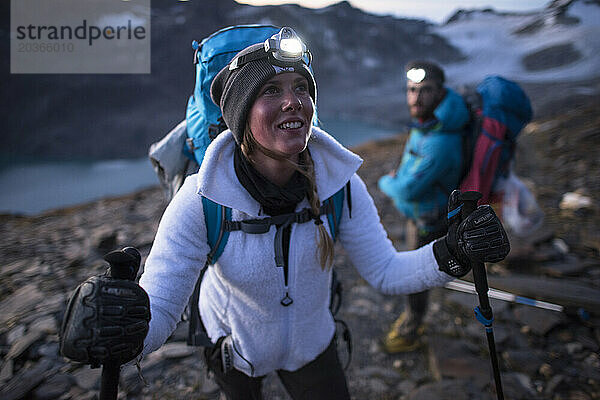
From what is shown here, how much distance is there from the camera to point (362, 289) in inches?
191

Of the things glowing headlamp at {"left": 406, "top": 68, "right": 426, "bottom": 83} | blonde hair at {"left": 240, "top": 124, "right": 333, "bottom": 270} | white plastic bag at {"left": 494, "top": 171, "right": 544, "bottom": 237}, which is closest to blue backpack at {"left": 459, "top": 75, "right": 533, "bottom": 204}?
white plastic bag at {"left": 494, "top": 171, "right": 544, "bottom": 237}

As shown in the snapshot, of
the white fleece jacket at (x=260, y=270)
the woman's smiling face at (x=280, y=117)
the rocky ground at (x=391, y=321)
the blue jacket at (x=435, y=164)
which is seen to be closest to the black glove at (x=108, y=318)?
the white fleece jacket at (x=260, y=270)

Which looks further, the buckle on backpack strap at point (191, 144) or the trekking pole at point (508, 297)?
the trekking pole at point (508, 297)

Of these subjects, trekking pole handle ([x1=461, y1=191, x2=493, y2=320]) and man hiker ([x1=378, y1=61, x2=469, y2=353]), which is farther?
man hiker ([x1=378, y1=61, x2=469, y2=353])

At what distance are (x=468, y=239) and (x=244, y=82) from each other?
1.15m

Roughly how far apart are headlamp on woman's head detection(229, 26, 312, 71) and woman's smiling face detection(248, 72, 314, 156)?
0.07 m

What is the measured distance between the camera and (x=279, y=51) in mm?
1524

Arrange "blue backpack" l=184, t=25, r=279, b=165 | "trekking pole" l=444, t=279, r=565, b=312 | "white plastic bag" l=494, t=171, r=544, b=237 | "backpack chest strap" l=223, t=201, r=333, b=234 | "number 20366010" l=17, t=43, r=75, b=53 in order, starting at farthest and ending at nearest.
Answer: "number 20366010" l=17, t=43, r=75, b=53 < "trekking pole" l=444, t=279, r=565, b=312 < "white plastic bag" l=494, t=171, r=544, b=237 < "blue backpack" l=184, t=25, r=279, b=165 < "backpack chest strap" l=223, t=201, r=333, b=234

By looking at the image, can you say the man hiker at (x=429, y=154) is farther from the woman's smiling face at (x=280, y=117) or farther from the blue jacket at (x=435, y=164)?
the woman's smiling face at (x=280, y=117)

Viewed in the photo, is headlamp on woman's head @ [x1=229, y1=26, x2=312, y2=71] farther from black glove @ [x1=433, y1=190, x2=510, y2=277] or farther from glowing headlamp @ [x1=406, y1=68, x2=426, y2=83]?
glowing headlamp @ [x1=406, y1=68, x2=426, y2=83]

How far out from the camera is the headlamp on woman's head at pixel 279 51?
152 cm

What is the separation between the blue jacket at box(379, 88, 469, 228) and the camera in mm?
3115

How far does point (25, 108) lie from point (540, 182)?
56.5ft

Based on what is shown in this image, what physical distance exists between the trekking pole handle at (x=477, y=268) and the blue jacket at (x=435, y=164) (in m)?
1.60
